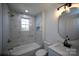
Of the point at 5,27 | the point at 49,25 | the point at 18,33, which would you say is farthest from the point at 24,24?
the point at 49,25

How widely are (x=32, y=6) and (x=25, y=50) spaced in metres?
0.68

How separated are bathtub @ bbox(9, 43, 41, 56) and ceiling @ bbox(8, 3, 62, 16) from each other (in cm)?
52

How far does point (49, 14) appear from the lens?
128cm

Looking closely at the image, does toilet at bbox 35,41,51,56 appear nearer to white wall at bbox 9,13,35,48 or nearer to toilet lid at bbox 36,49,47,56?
toilet lid at bbox 36,49,47,56

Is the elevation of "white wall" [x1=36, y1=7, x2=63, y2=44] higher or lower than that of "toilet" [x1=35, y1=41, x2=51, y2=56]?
higher

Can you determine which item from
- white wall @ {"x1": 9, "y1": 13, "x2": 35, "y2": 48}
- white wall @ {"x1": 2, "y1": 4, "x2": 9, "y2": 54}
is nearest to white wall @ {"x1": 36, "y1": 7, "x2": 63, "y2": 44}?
white wall @ {"x1": 9, "y1": 13, "x2": 35, "y2": 48}

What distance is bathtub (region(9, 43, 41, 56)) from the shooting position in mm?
1193

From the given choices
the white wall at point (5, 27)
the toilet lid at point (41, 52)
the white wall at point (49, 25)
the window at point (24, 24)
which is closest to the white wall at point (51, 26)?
the white wall at point (49, 25)

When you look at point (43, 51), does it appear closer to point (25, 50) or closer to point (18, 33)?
point (25, 50)

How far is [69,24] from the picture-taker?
4.05 feet

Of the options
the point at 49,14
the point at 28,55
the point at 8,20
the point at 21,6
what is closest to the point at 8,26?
the point at 8,20

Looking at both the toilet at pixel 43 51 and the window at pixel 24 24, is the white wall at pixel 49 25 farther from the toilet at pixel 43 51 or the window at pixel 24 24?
the window at pixel 24 24

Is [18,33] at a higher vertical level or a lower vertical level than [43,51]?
higher

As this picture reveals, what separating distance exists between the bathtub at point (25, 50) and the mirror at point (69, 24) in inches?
18.0
